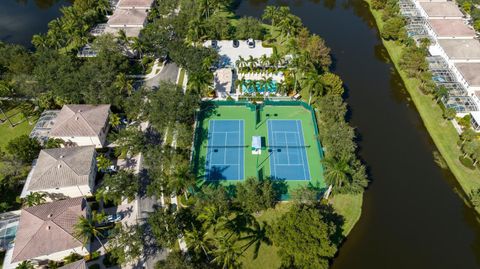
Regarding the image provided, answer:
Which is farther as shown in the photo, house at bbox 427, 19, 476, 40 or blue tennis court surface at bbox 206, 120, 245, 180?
house at bbox 427, 19, 476, 40

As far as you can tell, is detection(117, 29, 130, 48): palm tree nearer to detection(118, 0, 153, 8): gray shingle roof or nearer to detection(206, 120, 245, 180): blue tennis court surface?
detection(118, 0, 153, 8): gray shingle roof

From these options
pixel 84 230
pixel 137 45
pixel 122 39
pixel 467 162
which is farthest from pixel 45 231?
pixel 467 162

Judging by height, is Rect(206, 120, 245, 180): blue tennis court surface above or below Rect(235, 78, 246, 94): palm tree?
below

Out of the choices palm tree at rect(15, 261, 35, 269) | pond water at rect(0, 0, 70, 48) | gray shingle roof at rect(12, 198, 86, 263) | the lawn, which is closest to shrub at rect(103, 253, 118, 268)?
gray shingle roof at rect(12, 198, 86, 263)

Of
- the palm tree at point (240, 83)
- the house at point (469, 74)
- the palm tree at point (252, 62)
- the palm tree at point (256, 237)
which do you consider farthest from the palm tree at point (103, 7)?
the house at point (469, 74)

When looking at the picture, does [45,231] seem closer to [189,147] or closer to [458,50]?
[189,147]

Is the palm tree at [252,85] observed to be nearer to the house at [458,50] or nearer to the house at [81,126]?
the house at [81,126]
